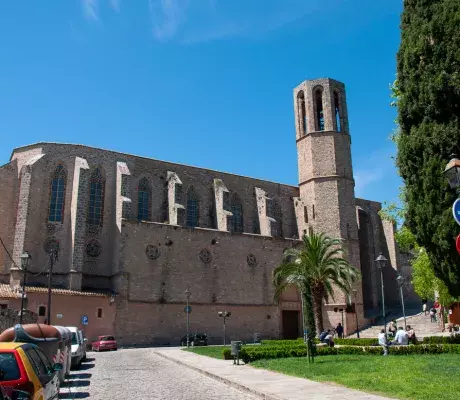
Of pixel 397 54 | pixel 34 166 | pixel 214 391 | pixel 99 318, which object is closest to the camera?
pixel 214 391

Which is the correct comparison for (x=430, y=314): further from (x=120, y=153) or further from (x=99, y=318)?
(x=120, y=153)

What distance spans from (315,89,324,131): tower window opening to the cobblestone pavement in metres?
28.6

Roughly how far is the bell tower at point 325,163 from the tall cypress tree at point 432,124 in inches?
962

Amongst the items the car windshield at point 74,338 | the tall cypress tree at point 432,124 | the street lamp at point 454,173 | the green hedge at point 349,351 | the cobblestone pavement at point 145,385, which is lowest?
the cobblestone pavement at point 145,385

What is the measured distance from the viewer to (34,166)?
33.2 metres

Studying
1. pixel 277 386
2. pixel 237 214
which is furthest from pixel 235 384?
pixel 237 214

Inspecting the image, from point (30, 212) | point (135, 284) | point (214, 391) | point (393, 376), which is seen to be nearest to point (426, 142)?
point (393, 376)

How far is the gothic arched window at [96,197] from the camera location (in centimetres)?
3466

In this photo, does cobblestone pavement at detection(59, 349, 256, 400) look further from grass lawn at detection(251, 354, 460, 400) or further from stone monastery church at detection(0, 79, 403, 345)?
stone monastery church at detection(0, 79, 403, 345)

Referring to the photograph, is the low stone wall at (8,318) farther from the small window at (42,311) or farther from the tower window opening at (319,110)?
the tower window opening at (319,110)

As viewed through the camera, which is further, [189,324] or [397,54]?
[189,324]

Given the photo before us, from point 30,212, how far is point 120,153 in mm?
8286

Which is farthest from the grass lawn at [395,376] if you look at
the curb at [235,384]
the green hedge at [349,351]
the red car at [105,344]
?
the red car at [105,344]

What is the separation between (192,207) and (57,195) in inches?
429
